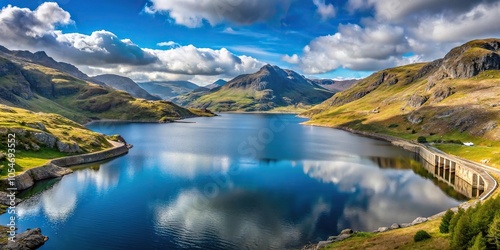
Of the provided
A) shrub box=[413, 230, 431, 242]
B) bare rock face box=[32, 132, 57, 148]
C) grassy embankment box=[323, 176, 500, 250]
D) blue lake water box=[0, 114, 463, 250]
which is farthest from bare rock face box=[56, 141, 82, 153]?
shrub box=[413, 230, 431, 242]

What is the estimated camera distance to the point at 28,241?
50.4m

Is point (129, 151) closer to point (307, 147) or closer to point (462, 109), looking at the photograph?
point (307, 147)

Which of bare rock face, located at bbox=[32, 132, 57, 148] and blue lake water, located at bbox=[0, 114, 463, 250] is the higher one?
bare rock face, located at bbox=[32, 132, 57, 148]

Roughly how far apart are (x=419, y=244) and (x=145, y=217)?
48.3 meters

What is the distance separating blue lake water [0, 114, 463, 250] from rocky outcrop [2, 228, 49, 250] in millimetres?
1268

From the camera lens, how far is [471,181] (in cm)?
9331

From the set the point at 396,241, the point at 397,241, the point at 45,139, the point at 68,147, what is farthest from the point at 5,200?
the point at 397,241

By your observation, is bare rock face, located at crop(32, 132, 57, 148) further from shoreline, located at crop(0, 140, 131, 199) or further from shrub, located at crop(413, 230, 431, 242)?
shrub, located at crop(413, 230, 431, 242)

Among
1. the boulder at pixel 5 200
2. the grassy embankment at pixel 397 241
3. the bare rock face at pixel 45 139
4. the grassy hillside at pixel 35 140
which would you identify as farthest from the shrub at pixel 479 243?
the bare rock face at pixel 45 139

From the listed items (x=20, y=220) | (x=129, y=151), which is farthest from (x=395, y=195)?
(x=129, y=151)

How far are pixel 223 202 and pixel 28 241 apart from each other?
3682 centimetres


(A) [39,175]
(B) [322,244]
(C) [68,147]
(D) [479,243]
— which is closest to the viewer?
(D) [479,243]

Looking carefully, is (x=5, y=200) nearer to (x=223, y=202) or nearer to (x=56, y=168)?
(x=56, y=168)

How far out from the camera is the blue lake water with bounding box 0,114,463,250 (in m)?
55.9
